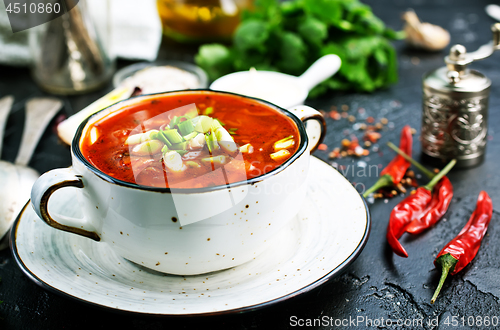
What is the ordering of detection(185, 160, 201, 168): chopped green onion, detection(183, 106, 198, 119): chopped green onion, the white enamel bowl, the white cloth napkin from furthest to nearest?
the white cloth napkin
detection(183, 106, 198, 119): chopped green onion
detection(185, 160, 201, 168): chopped green onion
the white enamel bowl

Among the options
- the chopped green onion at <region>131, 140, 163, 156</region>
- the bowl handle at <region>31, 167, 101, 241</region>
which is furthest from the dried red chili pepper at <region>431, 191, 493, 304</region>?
the bowl handle at <region>31, 167, 101, 241</region>

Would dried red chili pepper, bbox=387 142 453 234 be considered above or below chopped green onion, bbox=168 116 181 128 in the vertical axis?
below

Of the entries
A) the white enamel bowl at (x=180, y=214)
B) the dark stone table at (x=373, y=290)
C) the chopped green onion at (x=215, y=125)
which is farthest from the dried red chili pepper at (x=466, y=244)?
the chopped green onion at (x=215, y=125)

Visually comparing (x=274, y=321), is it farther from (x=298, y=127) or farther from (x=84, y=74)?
(x=84, y=74)

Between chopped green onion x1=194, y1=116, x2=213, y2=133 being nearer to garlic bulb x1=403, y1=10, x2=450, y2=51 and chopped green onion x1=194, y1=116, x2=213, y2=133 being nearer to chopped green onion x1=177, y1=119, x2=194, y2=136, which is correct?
chopped green onion x1=177, y1=119, x2=194, y2=136

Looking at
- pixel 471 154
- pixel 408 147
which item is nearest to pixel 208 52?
pixel 408 147

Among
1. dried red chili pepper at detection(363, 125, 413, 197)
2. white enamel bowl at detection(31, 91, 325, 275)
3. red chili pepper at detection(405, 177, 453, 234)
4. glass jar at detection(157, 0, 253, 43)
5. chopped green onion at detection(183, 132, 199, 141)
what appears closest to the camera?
white enamel bowl at detection(31, 91, 325, 275)
